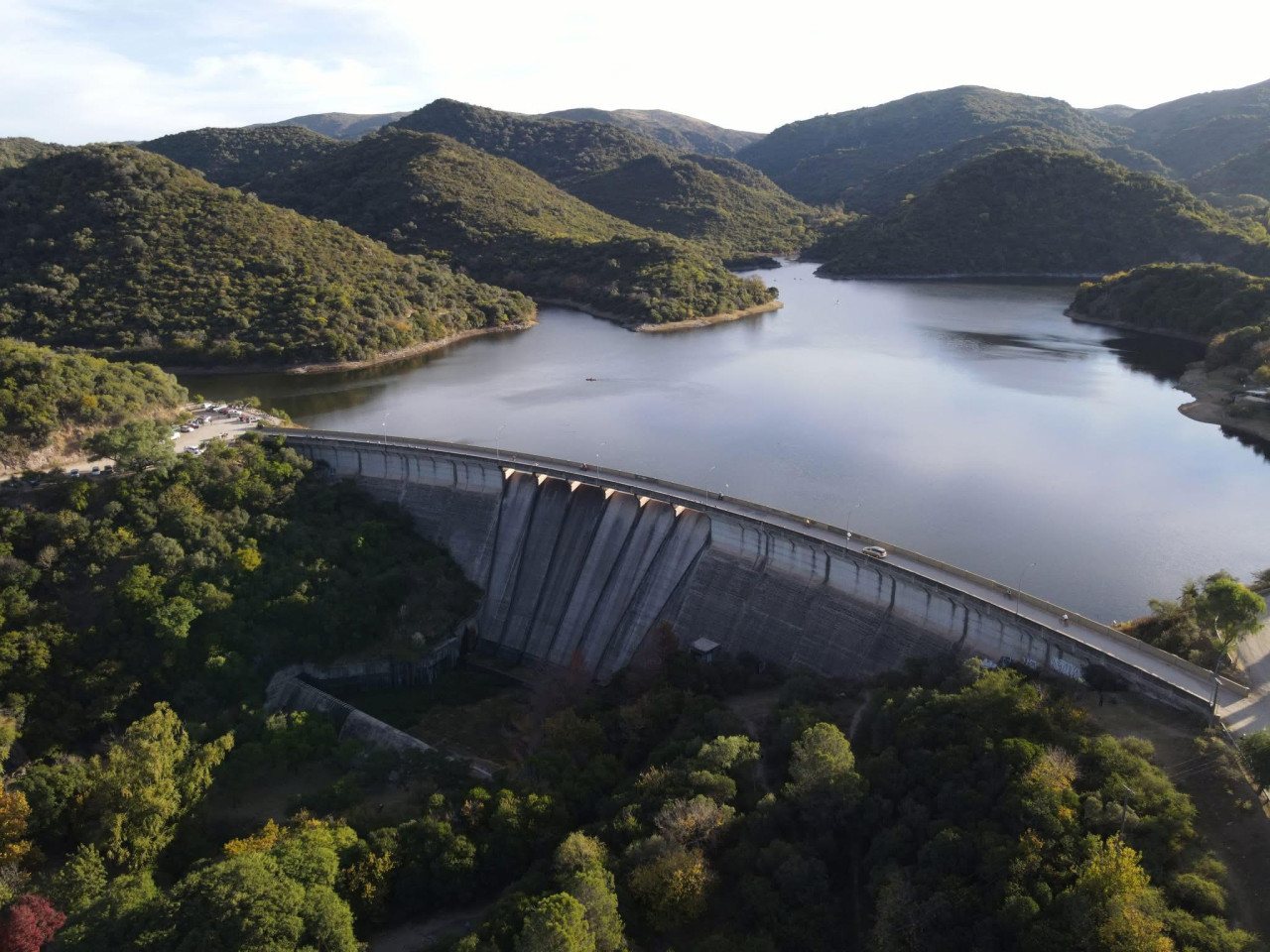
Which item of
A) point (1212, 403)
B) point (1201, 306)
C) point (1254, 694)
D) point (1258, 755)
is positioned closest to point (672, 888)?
point (1258, 755)

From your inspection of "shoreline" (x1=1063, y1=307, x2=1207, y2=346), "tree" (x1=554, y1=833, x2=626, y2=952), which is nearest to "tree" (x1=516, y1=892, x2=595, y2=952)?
"tree" (x1=554, y1=833, x2=626, y2=952)

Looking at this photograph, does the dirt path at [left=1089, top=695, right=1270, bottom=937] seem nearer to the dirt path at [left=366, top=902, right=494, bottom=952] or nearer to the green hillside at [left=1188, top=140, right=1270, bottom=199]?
the dirt path at [left=366, top=902, right=494, bottom=952]

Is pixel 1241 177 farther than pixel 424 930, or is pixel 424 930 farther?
pixel 1241 177

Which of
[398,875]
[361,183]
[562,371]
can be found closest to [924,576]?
[398,875]

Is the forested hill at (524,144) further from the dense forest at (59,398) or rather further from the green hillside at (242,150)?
the dense forest at (59,398)

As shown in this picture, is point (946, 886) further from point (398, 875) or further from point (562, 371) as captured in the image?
point (562, 371)

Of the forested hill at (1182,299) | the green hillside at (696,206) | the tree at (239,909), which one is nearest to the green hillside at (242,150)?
the green hillside at (696,206)

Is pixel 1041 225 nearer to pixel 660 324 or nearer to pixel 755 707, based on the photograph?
pixel 660 324
